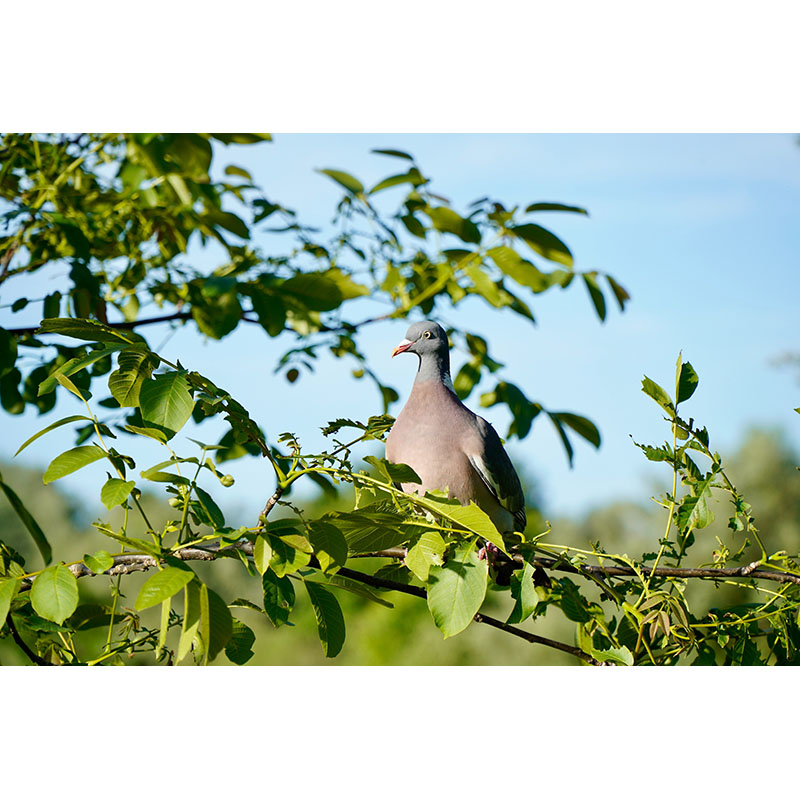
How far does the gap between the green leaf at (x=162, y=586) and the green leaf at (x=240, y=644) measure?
7.3 inches

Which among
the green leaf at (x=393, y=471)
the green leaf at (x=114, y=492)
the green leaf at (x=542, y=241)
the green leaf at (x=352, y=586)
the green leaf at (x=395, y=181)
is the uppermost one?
the green leaf at (x=395, y=181)

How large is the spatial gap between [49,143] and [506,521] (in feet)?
3.25

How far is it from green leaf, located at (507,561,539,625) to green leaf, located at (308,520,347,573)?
0.51 ft

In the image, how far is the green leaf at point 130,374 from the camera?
547 millimetres

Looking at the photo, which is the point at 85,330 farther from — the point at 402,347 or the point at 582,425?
the point at 582,425

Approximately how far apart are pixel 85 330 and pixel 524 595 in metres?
0.37

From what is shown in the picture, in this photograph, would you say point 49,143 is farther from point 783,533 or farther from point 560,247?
point 783,533

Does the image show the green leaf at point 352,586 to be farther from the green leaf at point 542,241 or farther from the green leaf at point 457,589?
the green leaf at point 542,241

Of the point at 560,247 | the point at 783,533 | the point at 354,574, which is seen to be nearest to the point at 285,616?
the point at 354,574

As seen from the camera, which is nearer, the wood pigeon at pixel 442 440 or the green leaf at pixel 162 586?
the green leaf at pixel 162 586

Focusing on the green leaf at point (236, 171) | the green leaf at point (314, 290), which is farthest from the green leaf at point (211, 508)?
the green leaf at point (236, 171)

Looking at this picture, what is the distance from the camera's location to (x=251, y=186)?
120 centimetres

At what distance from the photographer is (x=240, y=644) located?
65 cm

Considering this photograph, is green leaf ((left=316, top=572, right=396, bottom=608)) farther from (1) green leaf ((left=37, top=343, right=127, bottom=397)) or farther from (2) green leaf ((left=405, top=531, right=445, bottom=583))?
(1) green leaf ((left=37, top=343, right=127, bottom=397))
